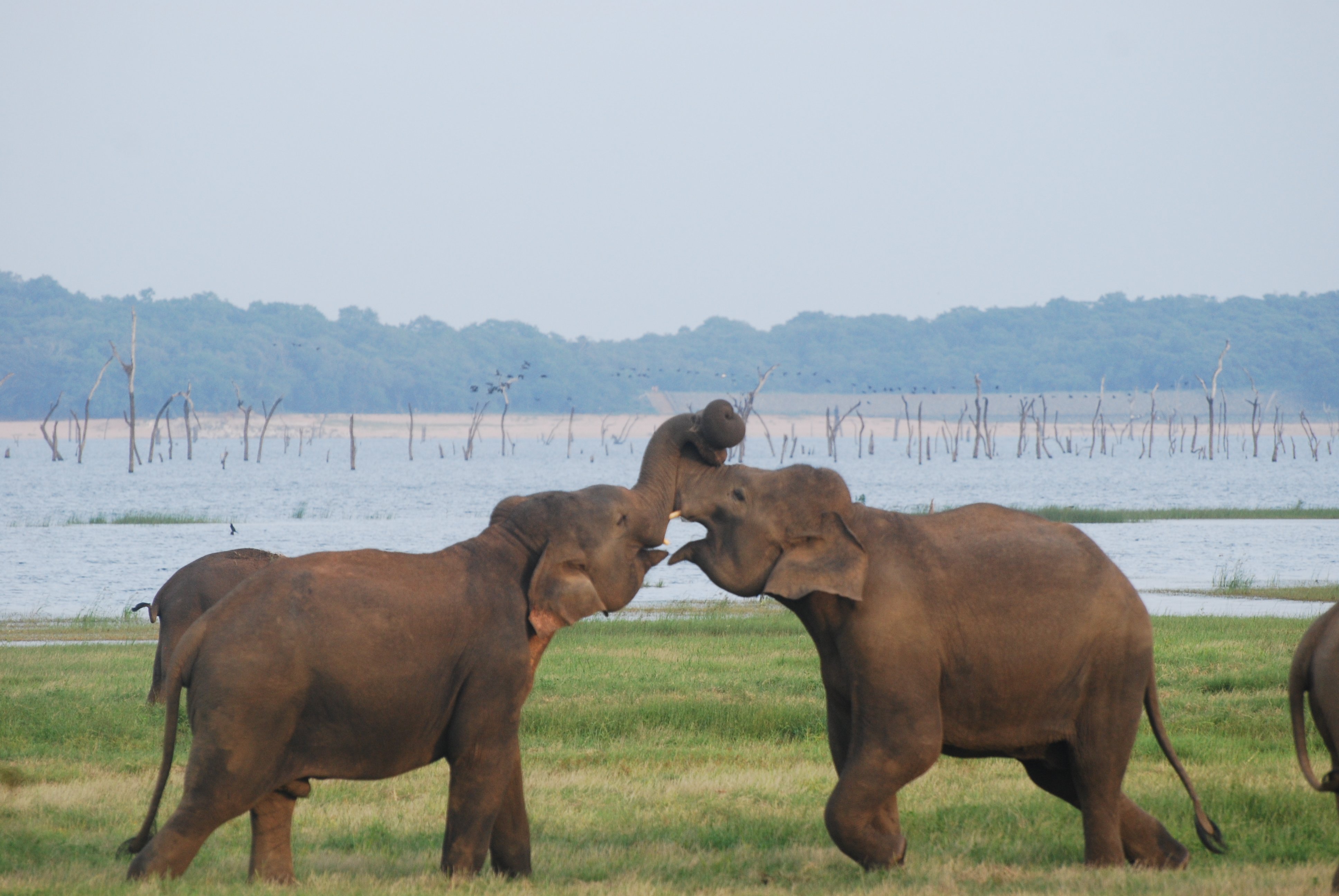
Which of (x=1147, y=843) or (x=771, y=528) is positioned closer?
(x=771, y=528)

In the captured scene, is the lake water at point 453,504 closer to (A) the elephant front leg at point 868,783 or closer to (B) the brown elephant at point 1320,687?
(B) the brown elephant at point 1320,687

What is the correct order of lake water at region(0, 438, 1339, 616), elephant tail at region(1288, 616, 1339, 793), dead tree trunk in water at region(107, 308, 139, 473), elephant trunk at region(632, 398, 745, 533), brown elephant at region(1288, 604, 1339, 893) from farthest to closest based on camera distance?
dead tree trunk in water at region(107, 308, 139, 473)
lake water at region(0, 438, 1339, 616)
elephant trunk at region(632, 398, 745, 533)
elephant tail at region(1288, 616, 1339, 793)
brown elephant at region(1288, 604, 1339, 893)

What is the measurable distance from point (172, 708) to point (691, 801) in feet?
11.4

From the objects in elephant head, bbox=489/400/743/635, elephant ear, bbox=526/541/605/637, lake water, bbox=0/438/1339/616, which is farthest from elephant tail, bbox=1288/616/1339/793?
lake water, bbox=0/438/1339/616

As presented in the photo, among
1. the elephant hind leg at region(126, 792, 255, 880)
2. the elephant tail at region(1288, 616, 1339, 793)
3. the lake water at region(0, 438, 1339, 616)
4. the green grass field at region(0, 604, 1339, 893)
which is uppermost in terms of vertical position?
the elephant tail at region(1288, 616, 1339, 793)

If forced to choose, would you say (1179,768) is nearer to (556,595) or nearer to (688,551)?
(688,551)

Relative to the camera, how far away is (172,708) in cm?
648

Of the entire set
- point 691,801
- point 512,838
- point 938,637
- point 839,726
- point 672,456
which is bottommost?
point 691,801

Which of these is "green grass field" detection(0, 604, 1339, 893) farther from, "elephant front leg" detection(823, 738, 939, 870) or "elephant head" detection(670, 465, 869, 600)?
"elephant head" detection(670, 465, 869, 600)

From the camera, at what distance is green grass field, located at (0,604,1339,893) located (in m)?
6.75

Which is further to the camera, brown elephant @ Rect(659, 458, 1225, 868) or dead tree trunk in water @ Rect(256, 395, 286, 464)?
dead tree trunk in water @ Rect(256, 395, 286, 464)

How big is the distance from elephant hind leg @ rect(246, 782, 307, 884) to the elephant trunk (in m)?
2.17

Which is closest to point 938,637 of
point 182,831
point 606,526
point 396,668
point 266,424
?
point 606,526

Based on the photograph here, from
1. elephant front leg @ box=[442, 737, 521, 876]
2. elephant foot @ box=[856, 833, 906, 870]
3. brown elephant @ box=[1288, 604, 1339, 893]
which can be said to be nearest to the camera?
brown elephant @ box=[1288, 604, 1339, 893]
